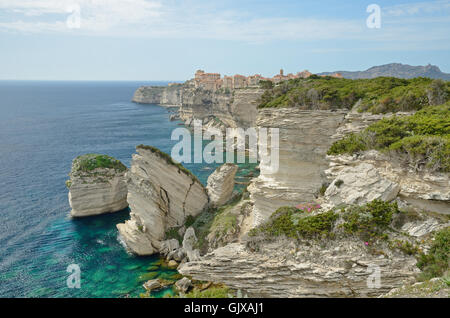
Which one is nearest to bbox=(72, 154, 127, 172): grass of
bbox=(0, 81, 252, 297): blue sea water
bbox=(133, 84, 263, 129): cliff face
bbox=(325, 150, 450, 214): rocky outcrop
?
bbox=(0, 81, 252, 297): blue sea water

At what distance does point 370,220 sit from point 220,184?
56.0 ft

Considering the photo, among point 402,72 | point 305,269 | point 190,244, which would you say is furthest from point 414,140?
point 402,72

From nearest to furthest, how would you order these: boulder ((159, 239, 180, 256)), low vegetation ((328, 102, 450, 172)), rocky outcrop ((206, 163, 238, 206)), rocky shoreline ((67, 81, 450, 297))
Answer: rocky shoreline ((67, 81, 450, 297))
low vegetation ((328, 102, 450, 172))
boulder ((159, 239, 180, 256))
rocky outcrop ((206, 163, 238, 206))

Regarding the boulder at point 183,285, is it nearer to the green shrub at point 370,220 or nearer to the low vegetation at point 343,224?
the low vegetation at point 343,224

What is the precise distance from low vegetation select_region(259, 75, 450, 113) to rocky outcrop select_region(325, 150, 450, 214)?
7355 millimetres

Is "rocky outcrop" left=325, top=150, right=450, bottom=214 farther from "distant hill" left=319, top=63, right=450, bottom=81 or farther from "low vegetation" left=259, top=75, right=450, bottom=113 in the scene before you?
"distant hill" left=319, top=63, right=450, bottom=81

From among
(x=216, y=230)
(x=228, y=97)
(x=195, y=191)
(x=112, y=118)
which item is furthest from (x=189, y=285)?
(x=112, y=118)

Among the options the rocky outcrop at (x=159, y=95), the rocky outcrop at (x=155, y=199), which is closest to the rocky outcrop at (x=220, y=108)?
the rocky outcrop at (x=155, y=199)

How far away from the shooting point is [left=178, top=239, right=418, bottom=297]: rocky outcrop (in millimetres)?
10633

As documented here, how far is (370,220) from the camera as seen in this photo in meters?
11.4

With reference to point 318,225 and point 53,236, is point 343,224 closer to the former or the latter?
point 318,225

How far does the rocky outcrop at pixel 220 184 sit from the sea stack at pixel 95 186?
11.5 metres

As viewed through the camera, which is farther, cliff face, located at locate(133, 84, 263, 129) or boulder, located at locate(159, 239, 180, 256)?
cliff face, located at locate(133, 84, 263, 129)

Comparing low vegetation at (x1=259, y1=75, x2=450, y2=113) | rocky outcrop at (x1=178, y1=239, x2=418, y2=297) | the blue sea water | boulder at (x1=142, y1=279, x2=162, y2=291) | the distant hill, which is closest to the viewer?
rocky outcrop at (x1=178, y1=239, x2=418, y2=297)
